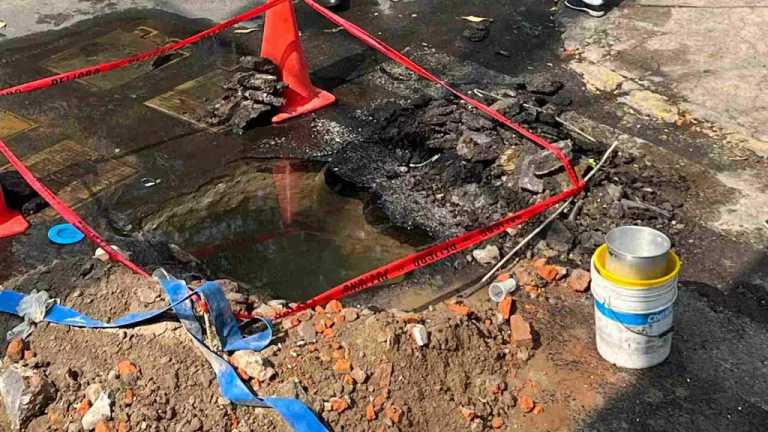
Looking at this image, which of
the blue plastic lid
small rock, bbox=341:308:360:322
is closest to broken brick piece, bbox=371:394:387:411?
small rock, bbox=341:308:360:322

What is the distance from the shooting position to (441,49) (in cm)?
717

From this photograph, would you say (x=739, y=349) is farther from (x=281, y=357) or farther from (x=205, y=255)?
(x=205, y=255)

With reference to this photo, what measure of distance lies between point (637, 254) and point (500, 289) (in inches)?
37.8

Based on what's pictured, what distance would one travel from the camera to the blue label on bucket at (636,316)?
362 cm

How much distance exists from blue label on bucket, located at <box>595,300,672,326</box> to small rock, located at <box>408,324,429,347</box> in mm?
859

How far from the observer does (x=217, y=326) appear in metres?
3.79

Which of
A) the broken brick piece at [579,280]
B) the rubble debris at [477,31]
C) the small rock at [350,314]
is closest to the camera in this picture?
the small rock at [350,314]

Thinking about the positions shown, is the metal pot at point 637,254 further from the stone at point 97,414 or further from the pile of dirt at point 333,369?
the stone at point 97,414

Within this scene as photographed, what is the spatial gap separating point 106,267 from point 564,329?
99.4 inches

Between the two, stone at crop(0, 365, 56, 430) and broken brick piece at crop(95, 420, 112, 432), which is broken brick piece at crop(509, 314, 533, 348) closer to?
broken brick piece at crop(95, 420, 112, 432)

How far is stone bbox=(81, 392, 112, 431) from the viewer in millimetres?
3455

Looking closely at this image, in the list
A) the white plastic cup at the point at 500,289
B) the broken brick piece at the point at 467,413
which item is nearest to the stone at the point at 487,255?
the white plastic cup at the point at 500,289

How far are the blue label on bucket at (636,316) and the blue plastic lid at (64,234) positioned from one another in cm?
326

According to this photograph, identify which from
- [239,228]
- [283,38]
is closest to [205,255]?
[239,228]
